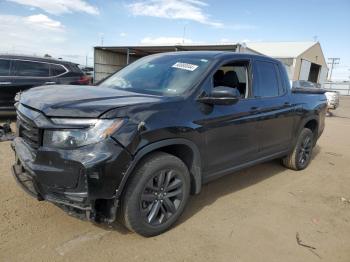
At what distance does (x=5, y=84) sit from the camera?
8141mm

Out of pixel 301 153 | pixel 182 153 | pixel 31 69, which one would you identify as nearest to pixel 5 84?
pixel 31 69

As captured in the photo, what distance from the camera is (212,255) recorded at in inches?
119

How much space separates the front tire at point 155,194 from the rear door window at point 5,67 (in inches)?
267

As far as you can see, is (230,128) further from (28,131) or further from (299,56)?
(299,56)

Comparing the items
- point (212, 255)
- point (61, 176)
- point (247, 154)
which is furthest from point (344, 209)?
point (61, 176)

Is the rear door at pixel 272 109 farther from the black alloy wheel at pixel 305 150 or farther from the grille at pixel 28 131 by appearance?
the grille at pixel 28 131

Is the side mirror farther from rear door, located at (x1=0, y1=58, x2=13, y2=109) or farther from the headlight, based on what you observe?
rear door, located at (x1=0, y1=58, x2=13, y2=109)

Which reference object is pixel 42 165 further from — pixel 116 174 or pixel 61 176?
pixel 116 174

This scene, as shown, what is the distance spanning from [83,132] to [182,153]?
1183 millimetres

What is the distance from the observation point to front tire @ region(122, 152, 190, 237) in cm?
295

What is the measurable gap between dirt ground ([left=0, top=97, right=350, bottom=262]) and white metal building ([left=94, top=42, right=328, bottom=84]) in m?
10.1

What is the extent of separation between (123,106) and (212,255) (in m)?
1.61

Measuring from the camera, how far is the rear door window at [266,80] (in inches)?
174

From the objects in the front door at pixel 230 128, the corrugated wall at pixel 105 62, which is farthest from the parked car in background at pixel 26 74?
the corrugated wall at pixel 105 62
